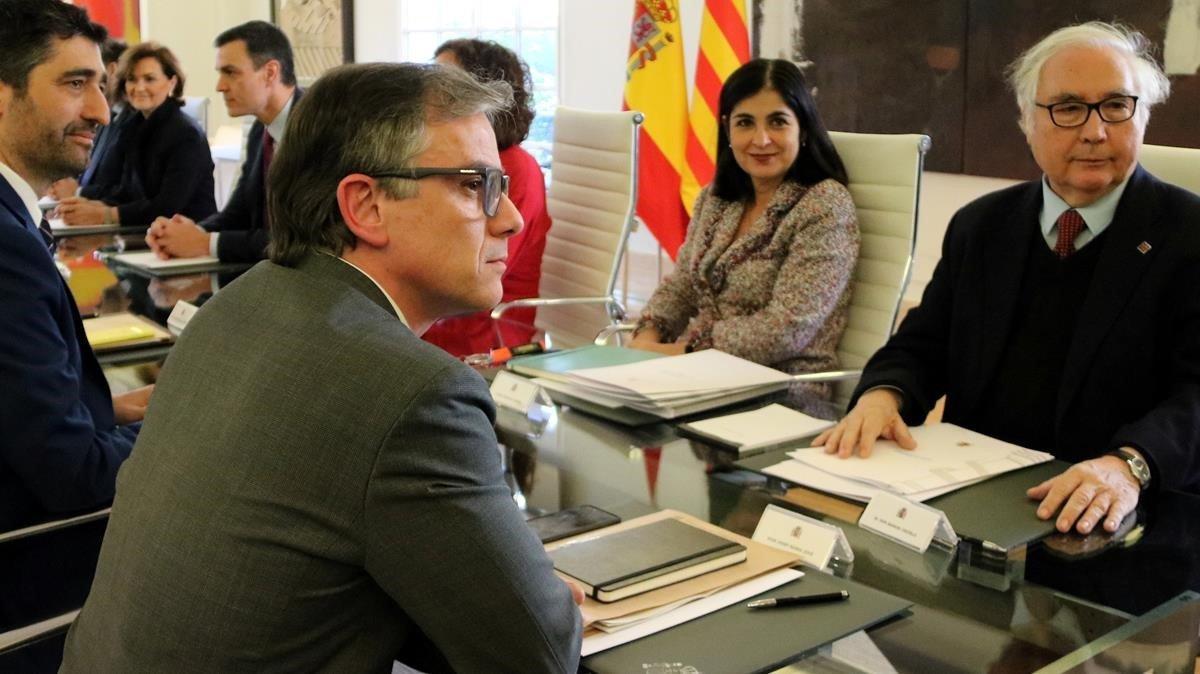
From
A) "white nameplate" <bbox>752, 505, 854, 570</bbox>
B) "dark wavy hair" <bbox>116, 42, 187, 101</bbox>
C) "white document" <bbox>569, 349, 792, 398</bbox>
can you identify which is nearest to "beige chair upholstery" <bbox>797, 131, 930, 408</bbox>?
"white document" <bbox>569, 349, 792, 398</bbox>

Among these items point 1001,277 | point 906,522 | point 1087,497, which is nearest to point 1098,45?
point 1001,277

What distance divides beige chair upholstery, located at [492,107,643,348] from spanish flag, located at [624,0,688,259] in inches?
45.2

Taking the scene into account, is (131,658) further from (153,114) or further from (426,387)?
(153,114)

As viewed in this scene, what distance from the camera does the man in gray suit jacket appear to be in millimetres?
994

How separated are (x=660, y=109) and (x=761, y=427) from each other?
328 cm

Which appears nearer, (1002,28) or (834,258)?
(834,258)

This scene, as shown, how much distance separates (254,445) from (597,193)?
8.07 feet

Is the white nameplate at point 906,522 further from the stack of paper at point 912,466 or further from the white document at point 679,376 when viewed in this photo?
the white document at point 679,376

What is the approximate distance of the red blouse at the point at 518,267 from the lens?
3049 mm

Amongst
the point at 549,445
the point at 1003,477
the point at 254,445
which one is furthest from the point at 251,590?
the point at 1003,477

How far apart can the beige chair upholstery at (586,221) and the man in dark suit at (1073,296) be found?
1.36 metres

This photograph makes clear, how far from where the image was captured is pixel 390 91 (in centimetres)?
115

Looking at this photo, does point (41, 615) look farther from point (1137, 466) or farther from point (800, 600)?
point (1137, 466)

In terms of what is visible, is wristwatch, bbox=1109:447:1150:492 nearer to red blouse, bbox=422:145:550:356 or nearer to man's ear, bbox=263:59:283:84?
red blouse, bbox=422:145:550:356
